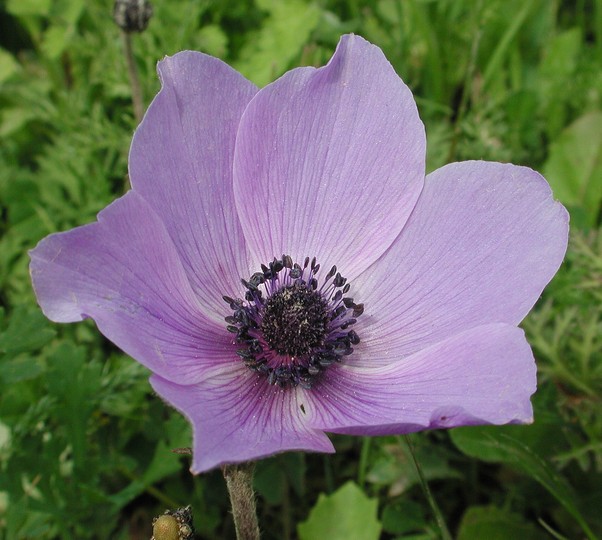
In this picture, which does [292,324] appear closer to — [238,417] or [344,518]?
[238,417]

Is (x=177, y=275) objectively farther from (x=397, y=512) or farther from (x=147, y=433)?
(x=397, y=512)

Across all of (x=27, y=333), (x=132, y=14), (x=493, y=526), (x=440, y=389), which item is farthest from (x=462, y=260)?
(x=132, y=14)

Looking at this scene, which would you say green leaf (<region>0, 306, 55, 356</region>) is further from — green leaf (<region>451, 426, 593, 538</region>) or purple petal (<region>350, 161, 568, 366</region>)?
green leaf (<region>451, 426, 593, 538</region>)

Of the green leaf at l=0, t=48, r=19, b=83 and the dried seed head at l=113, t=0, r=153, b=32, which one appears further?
the green leaf at l=0, t=48, r=19, b=83

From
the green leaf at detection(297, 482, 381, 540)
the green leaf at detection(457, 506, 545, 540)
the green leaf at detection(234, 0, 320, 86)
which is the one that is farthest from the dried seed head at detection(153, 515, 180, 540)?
the green leaf at detection(234, 0, 320, 86)

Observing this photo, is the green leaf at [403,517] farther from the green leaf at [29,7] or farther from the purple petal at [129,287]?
the green leaf at [29,7]

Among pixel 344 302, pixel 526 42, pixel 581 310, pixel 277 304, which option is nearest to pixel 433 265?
pixel 344 302
